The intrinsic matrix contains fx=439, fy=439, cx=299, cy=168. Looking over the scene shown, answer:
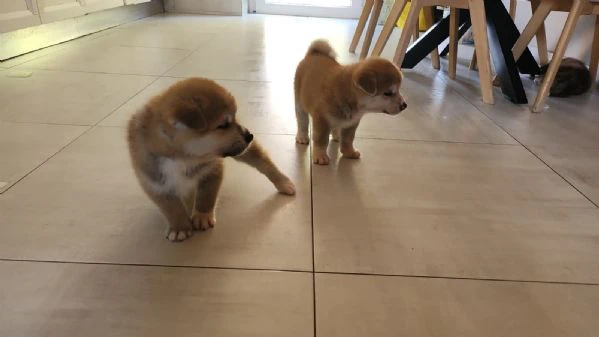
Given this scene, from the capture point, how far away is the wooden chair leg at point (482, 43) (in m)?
2.13

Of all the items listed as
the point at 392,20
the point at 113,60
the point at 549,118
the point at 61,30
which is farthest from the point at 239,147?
the point at 61,30

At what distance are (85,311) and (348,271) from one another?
50 cm

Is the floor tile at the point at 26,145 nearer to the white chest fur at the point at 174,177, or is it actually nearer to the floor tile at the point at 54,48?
the white chest fur at the point at 174,177

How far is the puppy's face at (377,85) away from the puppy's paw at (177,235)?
2.18 feet

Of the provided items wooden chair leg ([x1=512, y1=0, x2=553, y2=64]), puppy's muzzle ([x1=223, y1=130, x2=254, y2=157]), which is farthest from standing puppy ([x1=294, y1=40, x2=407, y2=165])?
wooden chair leg ([x1=512, y1=0, x2=553, y2=64])

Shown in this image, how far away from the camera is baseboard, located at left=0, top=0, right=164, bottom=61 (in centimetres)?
262

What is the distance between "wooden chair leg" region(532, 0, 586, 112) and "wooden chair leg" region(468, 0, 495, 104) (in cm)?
21

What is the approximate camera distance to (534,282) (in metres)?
0.90

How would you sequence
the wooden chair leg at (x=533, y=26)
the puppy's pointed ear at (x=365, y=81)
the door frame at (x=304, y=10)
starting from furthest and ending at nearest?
the door frame at (x=304, y=10) < the wooden chair leg at (x=533, y=26) < the puppy's pointed ear at (x=365, y=81)

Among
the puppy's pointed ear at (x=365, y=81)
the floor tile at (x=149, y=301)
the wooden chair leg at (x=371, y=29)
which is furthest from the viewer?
the wooden chair leg at (x=371, y=29)

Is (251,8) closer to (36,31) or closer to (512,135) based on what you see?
(36,31)

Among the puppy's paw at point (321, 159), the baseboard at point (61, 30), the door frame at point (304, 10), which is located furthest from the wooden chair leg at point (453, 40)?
the door frame at point (304, 10)

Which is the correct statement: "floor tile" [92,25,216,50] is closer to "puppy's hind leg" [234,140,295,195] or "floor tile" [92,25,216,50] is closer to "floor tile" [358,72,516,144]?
"floor tile" [358,72,516,144]

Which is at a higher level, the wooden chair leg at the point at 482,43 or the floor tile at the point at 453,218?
the wooden chair leg at the point at 482,43
